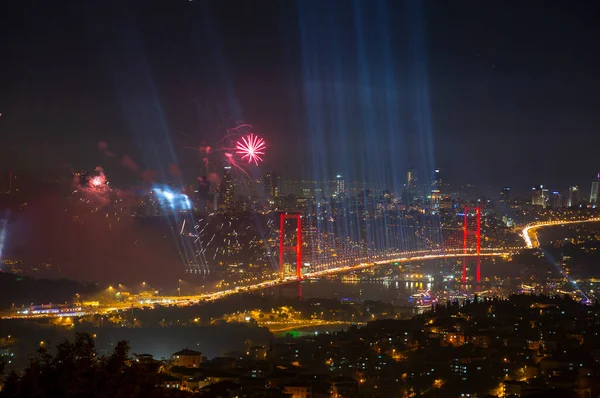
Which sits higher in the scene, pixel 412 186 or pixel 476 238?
pixel 412 186

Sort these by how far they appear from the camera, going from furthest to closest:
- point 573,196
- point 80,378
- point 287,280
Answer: point 573,196, point 287,280, point 80,378

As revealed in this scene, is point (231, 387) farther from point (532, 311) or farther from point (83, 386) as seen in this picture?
point (532, 311)

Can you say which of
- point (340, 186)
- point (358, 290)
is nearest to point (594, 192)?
point (340, 186)

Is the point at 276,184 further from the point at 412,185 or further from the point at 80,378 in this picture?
the point at 80,378

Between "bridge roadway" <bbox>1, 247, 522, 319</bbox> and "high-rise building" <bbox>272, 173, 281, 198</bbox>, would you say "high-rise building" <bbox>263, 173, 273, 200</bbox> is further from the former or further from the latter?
"bridge roadway" <bbox>1, 247, 522, 319</bbox>

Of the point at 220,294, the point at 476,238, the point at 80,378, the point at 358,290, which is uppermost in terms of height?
the point at 476,238

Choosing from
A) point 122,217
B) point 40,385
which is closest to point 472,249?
point 122,217

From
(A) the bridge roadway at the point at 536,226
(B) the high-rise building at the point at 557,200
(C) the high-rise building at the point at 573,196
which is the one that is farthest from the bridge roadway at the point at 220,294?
(C) the high-rise building at the point at 573,196
